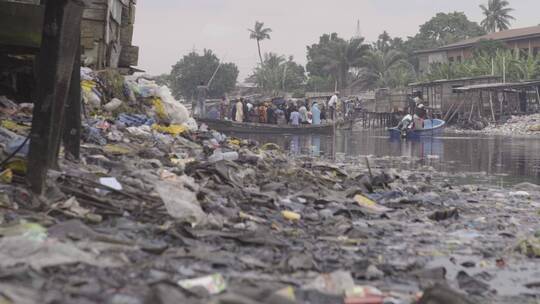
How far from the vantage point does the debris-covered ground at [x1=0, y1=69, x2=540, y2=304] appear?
287 centimetres

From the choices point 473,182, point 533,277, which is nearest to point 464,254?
point 533,277

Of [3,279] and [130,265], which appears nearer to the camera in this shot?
[3,279]

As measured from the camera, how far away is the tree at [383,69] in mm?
51531

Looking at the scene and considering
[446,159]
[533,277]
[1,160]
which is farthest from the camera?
[446,159]

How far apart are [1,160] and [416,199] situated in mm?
4035

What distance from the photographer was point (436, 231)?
5.27 metres

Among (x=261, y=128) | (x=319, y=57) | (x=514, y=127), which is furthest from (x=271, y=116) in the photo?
(x=319, y=57)

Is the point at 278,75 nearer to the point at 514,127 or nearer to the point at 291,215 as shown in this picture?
the point at 514,127

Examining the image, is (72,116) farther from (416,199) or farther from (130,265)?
(416,199)

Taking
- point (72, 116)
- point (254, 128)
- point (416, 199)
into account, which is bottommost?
point (416, 199)

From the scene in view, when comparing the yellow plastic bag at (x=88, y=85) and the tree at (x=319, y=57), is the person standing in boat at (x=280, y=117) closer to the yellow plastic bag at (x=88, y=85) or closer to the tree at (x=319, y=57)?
the yellow plastic bag at (x=88, y=85)

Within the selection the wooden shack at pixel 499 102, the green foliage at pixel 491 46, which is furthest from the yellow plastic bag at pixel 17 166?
the green foliage at pixel 491 46

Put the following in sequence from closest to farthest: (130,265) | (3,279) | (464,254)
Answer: (3,279) → (130,265) → (464,254)

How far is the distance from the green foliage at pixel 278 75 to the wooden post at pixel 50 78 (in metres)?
49.7
